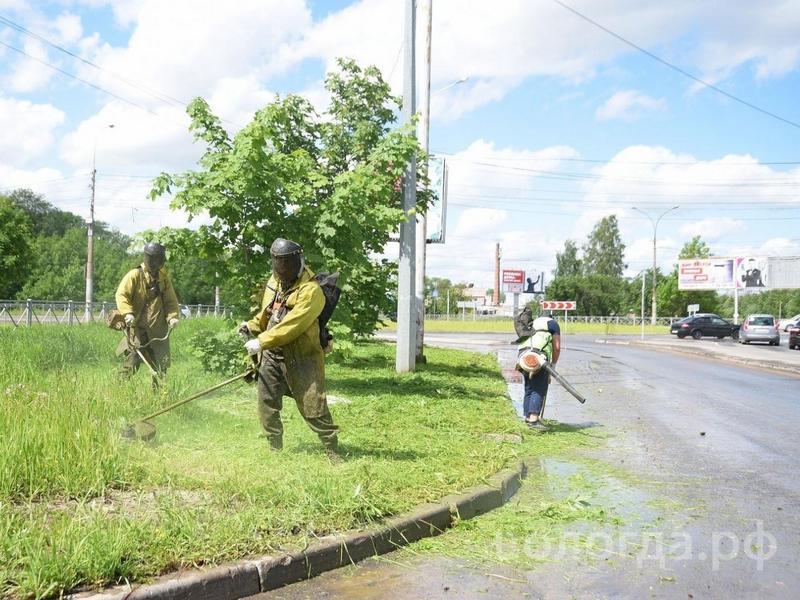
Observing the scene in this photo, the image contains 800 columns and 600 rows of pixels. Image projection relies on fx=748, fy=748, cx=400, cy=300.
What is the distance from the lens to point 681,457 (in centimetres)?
761

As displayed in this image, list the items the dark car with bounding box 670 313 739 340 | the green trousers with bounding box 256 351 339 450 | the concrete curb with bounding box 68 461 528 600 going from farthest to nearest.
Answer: the dark car with bounding box 670 313 739 340 < the green trousers with bounding box 256 351 339 450 < the concrete curb with bounding box 68 461 528 600

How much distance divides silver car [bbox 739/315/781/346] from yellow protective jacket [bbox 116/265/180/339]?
126ft

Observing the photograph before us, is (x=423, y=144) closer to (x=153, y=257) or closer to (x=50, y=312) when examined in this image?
(x=153, y=257)

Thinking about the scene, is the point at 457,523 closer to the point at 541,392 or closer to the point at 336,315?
the point at 541,392

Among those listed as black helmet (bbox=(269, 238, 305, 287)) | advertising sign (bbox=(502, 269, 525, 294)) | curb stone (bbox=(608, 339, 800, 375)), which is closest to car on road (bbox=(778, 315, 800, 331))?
curb stone (bbox=(608, 339, 800, 375))

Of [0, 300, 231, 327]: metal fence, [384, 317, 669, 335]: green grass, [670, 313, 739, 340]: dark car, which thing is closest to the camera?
[0, 300, 231, 327]: metal fence

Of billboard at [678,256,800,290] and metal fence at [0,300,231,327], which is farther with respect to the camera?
billboard at [678,256,800,290]

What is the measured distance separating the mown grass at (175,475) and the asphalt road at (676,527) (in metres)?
0.49

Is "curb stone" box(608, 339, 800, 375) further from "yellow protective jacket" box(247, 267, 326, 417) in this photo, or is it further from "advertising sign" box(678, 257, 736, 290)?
"advertising sign" box(678, 257, 736, 290)

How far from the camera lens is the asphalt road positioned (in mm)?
3920

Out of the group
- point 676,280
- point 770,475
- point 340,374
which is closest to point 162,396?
point 770,475

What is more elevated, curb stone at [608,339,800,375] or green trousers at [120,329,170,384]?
green trousers at [120,329,170,384]

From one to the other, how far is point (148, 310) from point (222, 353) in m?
2.74

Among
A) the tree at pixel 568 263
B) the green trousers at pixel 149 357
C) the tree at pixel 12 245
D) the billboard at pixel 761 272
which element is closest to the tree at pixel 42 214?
the tree at pixel 12 245
